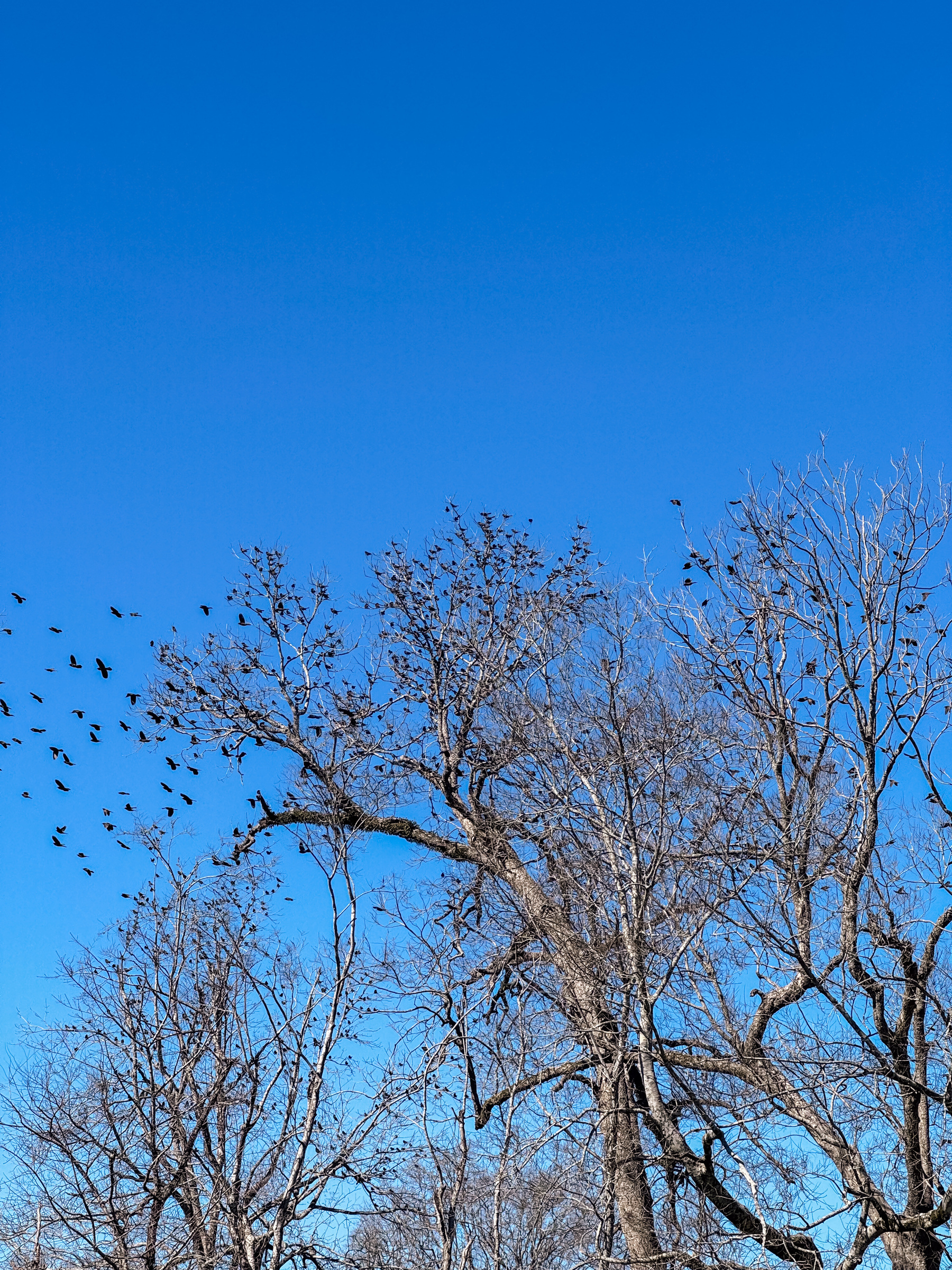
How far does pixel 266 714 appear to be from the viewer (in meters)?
12.1

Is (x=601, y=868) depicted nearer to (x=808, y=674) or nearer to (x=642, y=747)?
(x=642, y=747)

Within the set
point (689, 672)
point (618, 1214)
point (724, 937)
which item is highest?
point (689, 672)

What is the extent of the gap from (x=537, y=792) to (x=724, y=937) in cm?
243

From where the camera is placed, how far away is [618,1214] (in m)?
8.96

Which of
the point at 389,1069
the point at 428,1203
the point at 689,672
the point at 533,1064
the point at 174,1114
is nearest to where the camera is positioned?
the point at 389,1069

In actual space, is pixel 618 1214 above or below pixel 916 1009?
below

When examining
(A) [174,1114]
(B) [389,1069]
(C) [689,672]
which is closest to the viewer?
(B) [389,1069]

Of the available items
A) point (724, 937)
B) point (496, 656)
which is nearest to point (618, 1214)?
point (724, 937)

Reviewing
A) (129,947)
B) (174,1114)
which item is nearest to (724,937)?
(174,1114)

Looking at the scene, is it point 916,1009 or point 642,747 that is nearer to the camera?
point 916,1009

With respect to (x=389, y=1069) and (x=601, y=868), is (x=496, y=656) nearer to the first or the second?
→ (x=601, y=868)

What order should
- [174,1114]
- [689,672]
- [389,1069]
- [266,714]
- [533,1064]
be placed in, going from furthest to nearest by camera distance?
1. [266,714]
2. [689,672]
3. [533,1064]
4. [174,1114]
5. [389,1069]

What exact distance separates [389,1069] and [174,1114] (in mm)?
1785

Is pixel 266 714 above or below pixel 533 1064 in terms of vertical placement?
above
